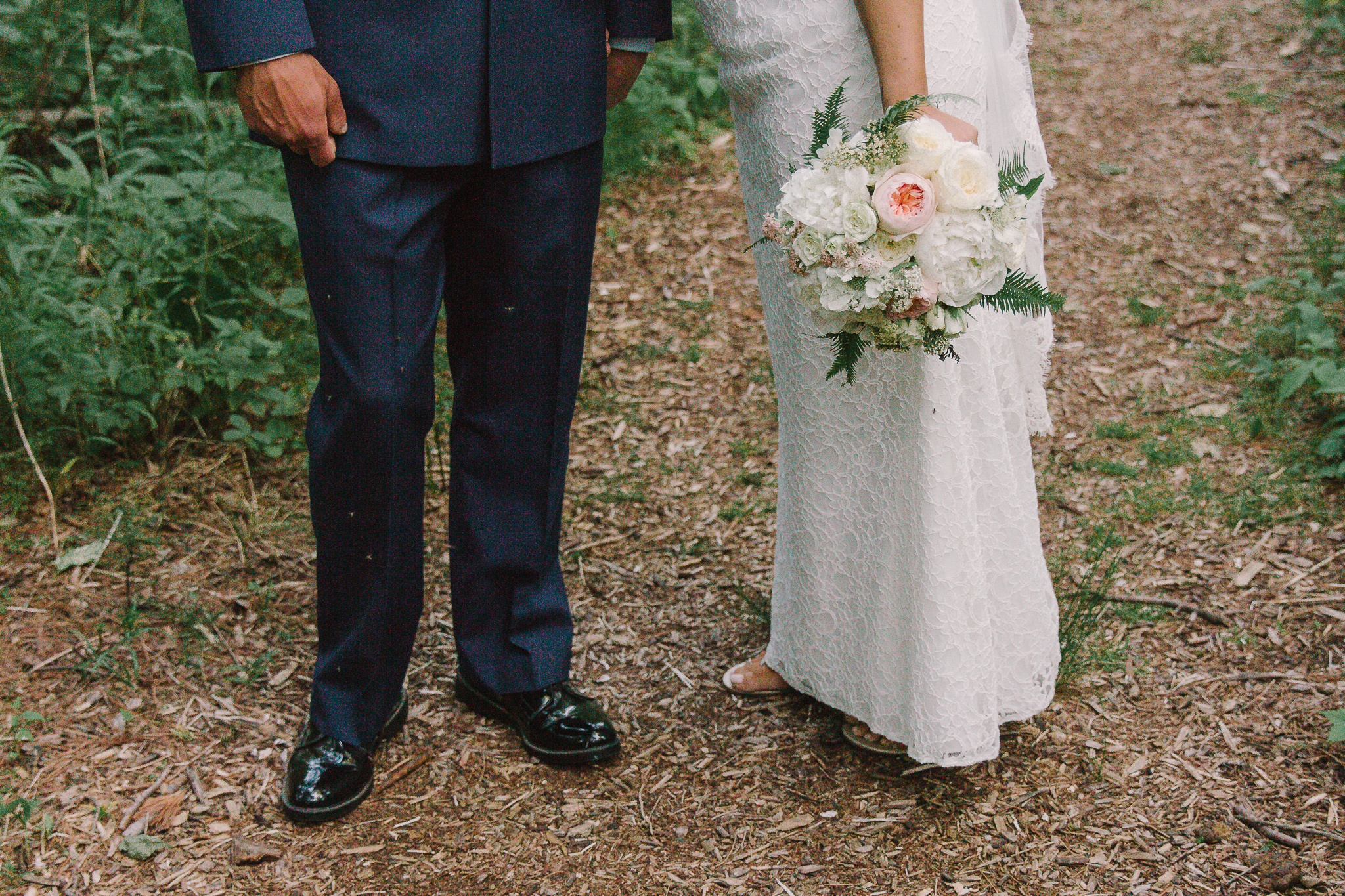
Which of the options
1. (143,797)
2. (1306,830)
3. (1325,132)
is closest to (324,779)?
(143,797)

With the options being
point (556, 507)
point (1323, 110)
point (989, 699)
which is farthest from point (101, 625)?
point (1323, 110)

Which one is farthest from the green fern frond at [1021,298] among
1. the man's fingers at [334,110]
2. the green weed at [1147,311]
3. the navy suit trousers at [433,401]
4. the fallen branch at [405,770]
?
the green weed at [1147,311]

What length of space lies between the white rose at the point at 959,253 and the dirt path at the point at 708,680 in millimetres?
1067

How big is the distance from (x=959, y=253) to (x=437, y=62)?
2.94ft

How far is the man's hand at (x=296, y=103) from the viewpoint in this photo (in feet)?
5.93

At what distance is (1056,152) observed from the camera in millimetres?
4742

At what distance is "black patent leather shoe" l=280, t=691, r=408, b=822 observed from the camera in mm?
2240

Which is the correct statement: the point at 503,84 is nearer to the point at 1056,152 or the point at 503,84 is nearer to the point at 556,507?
the point at 556,507

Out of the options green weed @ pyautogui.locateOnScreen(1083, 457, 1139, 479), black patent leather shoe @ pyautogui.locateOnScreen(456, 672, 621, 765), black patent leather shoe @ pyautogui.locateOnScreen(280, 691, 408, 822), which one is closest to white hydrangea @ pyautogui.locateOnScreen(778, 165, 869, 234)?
black patent leather shoe @ pyautogui.locateOnScreen(456, 672, 621, 765)

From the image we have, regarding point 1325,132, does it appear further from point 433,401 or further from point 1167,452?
point 433,401

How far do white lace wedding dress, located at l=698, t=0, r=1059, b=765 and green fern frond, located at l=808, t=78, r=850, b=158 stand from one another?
0.14 m

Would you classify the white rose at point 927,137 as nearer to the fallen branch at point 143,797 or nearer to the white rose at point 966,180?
the white rose at point 966,180

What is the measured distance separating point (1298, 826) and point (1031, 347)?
3.35 feet

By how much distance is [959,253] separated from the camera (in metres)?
1.74
